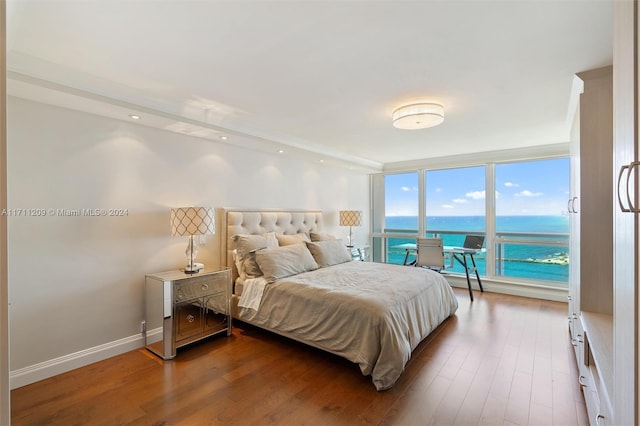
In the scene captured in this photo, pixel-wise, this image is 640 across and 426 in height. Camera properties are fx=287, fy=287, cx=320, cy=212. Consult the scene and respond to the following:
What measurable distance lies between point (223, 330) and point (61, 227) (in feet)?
5.77

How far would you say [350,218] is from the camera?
521 cm

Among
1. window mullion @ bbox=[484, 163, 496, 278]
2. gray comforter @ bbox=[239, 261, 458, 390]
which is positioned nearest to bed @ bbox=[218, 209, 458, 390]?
gray comforter @ bbox=[239, 261, 458, 390]

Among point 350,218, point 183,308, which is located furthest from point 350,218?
point 183,308

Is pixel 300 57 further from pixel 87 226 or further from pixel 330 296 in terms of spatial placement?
pixel 87 226

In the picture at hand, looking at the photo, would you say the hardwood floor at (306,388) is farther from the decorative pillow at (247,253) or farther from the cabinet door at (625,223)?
the cabinet door at (625,223)

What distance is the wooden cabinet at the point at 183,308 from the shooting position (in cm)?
266

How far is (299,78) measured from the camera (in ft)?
7.37

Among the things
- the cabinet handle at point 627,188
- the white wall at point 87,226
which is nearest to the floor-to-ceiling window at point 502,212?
the white wall at point 87,226

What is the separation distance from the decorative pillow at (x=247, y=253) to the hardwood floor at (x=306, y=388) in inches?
28.4

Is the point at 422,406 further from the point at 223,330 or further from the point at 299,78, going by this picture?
the point at 299,78

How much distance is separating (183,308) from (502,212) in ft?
16.6

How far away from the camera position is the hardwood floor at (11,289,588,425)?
1860 mm

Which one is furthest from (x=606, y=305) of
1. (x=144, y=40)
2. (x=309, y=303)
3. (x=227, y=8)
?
(x=144, y=40)

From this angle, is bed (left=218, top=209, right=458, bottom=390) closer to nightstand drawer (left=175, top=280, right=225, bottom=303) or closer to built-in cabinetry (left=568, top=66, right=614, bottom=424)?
nightstand drawer (left=175, top=280, right=225, bottom=303)
